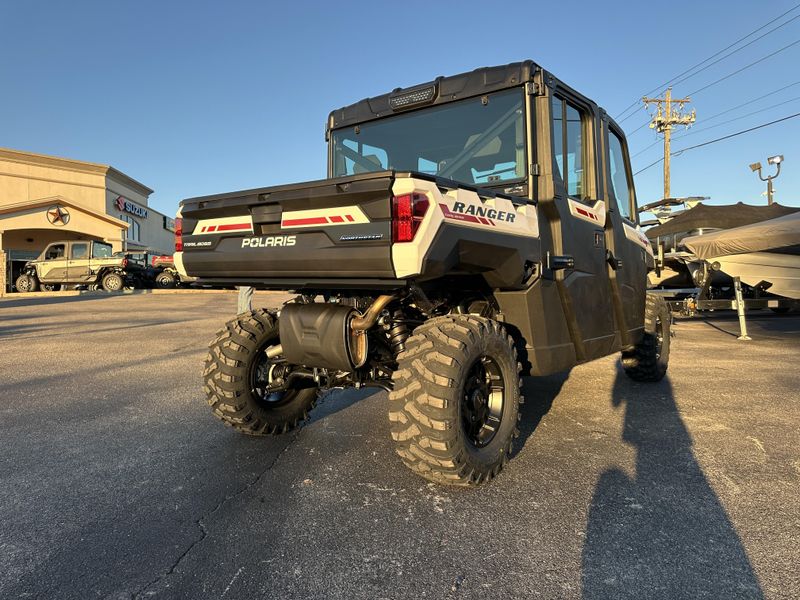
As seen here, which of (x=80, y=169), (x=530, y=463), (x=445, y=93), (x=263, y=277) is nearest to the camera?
(x=263, y=277)

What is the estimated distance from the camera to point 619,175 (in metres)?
4.85

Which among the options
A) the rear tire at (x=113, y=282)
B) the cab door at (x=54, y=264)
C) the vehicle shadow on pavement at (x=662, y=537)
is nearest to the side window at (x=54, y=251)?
the cab door at (x=54, y=264)

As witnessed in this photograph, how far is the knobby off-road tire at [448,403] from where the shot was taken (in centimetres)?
276

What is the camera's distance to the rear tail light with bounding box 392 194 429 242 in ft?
8.16

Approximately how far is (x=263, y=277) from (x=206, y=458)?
4.58 ft

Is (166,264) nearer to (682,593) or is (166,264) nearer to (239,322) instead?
(239,322)

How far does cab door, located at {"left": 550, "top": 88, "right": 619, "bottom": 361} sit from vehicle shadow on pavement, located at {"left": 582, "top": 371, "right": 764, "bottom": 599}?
3.22ft

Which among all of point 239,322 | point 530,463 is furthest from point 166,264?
point 530,463

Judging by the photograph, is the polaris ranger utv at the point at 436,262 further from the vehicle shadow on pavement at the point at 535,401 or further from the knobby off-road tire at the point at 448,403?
the vehicle shadow on pavement at the point at 535,401

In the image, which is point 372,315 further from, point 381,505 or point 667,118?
point 667,118

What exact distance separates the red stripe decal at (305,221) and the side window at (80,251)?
23700mm

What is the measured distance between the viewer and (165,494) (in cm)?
297

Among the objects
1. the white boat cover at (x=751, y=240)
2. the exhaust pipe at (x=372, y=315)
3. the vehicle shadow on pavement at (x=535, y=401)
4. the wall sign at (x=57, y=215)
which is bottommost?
the vehicle shadow on pavement at (x=535, y=401)

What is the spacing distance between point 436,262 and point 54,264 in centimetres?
2563
